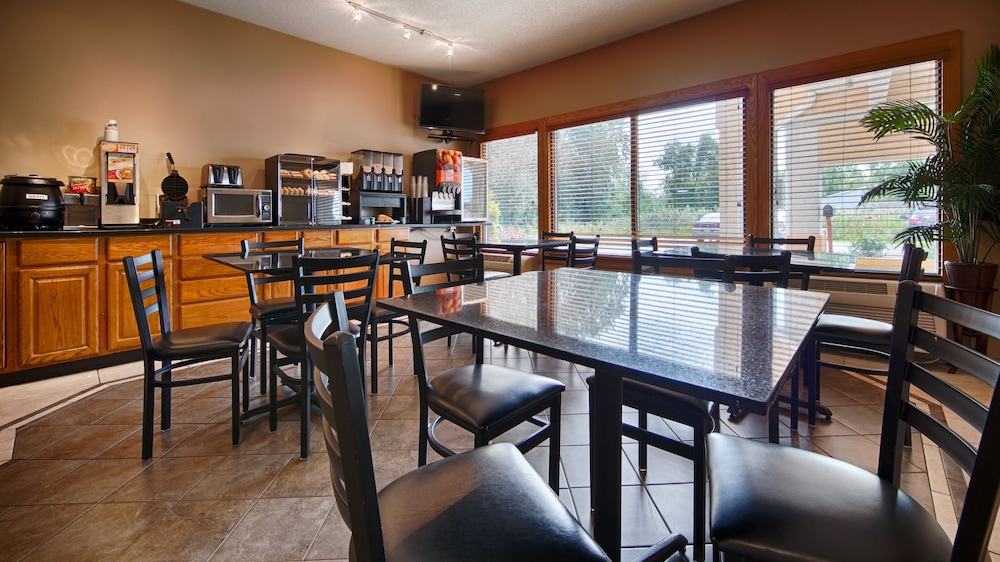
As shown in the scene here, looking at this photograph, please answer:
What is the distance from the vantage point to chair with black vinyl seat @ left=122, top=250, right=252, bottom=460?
204 centimetres

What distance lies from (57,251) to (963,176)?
6.23m

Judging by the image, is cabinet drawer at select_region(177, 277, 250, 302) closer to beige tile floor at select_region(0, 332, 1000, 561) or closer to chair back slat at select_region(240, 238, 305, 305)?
chair back slat at select_region(240, 238, 305, 305)

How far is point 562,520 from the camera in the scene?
0.87 metres

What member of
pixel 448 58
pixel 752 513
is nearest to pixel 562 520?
pixel 752 513

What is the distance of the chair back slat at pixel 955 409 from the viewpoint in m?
0.64

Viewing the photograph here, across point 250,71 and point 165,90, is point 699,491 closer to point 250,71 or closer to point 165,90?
→ point 165,90

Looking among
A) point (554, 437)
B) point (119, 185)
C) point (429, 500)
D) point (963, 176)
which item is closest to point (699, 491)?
point (554, 437)

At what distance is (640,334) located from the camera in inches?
41.6

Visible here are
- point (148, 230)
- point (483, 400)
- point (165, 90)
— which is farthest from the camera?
point (165, 90)

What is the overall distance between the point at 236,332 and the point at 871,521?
2.50 meters

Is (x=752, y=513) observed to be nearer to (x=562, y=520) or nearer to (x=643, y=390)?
(x=562, y=520)

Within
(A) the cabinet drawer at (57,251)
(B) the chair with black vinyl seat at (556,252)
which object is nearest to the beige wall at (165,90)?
(A) the cabinet drawer at (57,251)

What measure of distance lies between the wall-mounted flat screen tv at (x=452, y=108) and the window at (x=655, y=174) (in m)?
1.18

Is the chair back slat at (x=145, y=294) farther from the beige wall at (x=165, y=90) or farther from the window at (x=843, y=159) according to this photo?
the window at (x=843, y=159)
